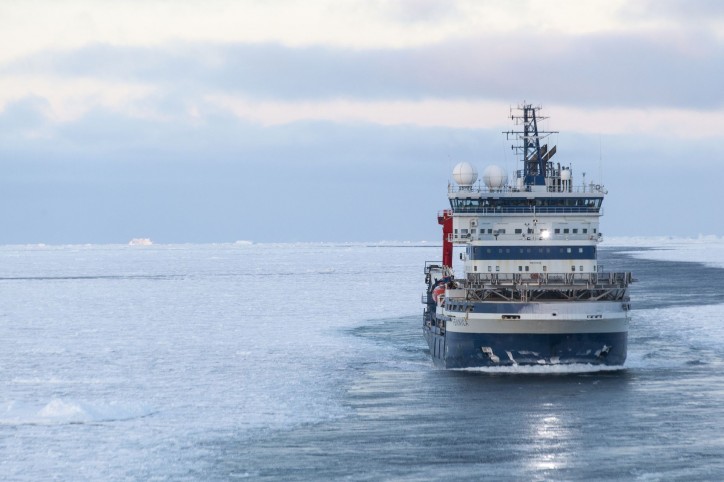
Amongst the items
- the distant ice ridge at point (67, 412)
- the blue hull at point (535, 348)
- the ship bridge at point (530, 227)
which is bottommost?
the distant ice ridge at point (67, 412)

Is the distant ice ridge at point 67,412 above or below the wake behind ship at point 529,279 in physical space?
below

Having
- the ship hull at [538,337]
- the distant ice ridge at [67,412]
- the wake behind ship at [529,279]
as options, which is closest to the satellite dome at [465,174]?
the wake behind ship at [529,279]

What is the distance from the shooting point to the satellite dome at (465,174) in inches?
2356

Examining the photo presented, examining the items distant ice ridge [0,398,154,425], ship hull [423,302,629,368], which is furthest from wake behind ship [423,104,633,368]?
distant ice ridge [0,398,154,425]

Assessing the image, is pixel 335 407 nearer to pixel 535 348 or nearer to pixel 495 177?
pixel 535 348

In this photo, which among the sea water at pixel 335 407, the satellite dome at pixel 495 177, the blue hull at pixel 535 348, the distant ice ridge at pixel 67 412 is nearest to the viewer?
the sea water at pixel 335 407

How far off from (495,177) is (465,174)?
166 cm

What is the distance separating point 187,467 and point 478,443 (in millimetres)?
9508

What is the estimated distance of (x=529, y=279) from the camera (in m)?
53.9

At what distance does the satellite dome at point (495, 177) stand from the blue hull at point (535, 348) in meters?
→ 9.66

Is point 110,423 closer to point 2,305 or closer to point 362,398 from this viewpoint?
point 362,398

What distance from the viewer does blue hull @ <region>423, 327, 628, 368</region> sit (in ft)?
169

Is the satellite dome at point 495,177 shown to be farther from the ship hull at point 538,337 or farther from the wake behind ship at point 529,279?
the ship hull at point 538,337

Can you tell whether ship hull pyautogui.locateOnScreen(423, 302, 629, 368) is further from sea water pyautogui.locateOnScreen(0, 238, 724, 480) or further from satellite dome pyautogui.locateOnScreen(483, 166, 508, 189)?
satellite dome pyautogui.locateOnScreen(483, 166, 508, 189)
